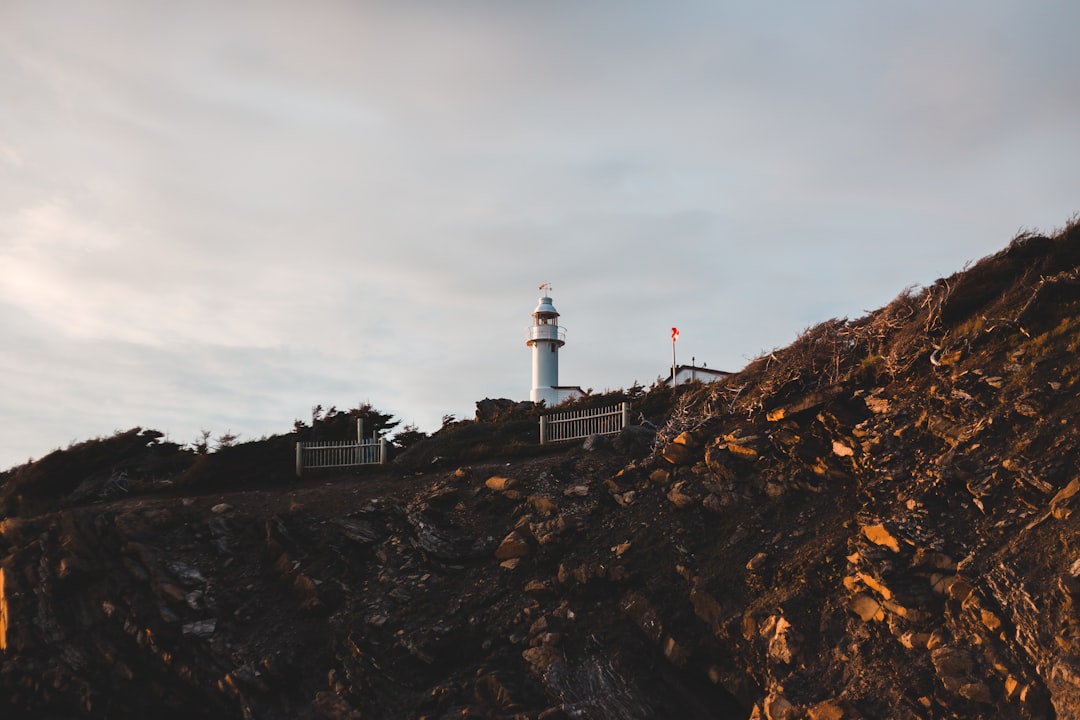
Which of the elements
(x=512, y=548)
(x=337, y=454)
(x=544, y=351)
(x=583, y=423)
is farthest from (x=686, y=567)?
(x=544, y=351)

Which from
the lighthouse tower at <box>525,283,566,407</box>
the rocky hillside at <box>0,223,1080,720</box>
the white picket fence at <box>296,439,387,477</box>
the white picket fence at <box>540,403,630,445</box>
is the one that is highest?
the lighthouse tower at <box>525,283,566,407</box>

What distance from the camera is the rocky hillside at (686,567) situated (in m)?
11.4

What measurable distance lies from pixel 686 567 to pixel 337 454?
43.6 ft

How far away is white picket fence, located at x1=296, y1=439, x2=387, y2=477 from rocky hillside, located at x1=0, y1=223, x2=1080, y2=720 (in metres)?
3.39

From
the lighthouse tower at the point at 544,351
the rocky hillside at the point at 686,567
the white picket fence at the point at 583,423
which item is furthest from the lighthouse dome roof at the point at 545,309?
the rocky hillside at the point at 686,567

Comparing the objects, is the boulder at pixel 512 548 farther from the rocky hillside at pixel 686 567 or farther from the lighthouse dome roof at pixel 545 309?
the lighthouse dome roof at pixel 545 309

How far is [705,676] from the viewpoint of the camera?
42.6ft

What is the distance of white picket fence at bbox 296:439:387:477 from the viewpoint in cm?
2442

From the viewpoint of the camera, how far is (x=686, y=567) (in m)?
14.5

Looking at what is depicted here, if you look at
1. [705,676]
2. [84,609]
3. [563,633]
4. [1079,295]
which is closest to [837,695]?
[705,676]

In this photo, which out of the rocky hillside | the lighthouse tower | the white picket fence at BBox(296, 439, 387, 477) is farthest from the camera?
the lighthouse tower

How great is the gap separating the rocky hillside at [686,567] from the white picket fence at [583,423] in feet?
6.01

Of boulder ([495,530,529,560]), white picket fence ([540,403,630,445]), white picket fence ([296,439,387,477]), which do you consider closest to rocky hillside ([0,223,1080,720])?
boulder ([495,530,529,560])

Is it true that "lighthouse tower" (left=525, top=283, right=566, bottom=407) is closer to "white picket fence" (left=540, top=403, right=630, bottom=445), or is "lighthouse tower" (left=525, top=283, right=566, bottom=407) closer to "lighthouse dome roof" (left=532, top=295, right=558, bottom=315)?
"lighthouse dome roof" (left=532, top=295, right=558, bottom=315)
